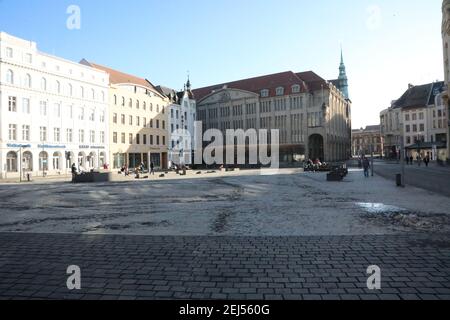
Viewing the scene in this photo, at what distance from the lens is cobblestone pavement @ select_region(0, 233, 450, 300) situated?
4574mm

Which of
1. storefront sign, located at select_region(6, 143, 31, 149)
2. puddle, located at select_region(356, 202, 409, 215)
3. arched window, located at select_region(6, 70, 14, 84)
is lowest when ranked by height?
puddle, located at select_region(356, 202, 409, 215)

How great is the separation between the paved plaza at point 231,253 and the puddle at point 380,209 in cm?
3

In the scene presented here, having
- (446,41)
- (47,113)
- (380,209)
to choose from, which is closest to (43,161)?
(47,113)

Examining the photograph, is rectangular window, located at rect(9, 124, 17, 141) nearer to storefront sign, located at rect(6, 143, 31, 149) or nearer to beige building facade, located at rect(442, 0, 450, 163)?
storefront sign, located at rect(6, 143, 31, 149)

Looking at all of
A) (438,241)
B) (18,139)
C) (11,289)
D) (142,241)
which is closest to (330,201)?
(438,241)

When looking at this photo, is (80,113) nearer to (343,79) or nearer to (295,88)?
(295,88)

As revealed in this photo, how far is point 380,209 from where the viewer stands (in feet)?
36.5

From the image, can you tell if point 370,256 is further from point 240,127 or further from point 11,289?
point 240,127

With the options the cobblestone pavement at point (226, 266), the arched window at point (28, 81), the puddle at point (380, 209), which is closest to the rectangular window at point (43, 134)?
the arched window at point (28, 81)

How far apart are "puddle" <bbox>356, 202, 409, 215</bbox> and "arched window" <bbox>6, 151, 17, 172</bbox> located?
41931mm

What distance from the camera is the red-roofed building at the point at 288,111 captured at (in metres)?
69.9

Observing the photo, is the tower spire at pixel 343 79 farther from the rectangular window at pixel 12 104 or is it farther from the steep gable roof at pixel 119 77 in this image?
the rectangular window at pixel 12 104

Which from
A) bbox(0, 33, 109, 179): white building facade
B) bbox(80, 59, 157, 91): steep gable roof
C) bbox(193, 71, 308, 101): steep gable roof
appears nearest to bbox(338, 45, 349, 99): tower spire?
bbox(193, 71, 308, 101): steep gable roof

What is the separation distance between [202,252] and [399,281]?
3.34m
